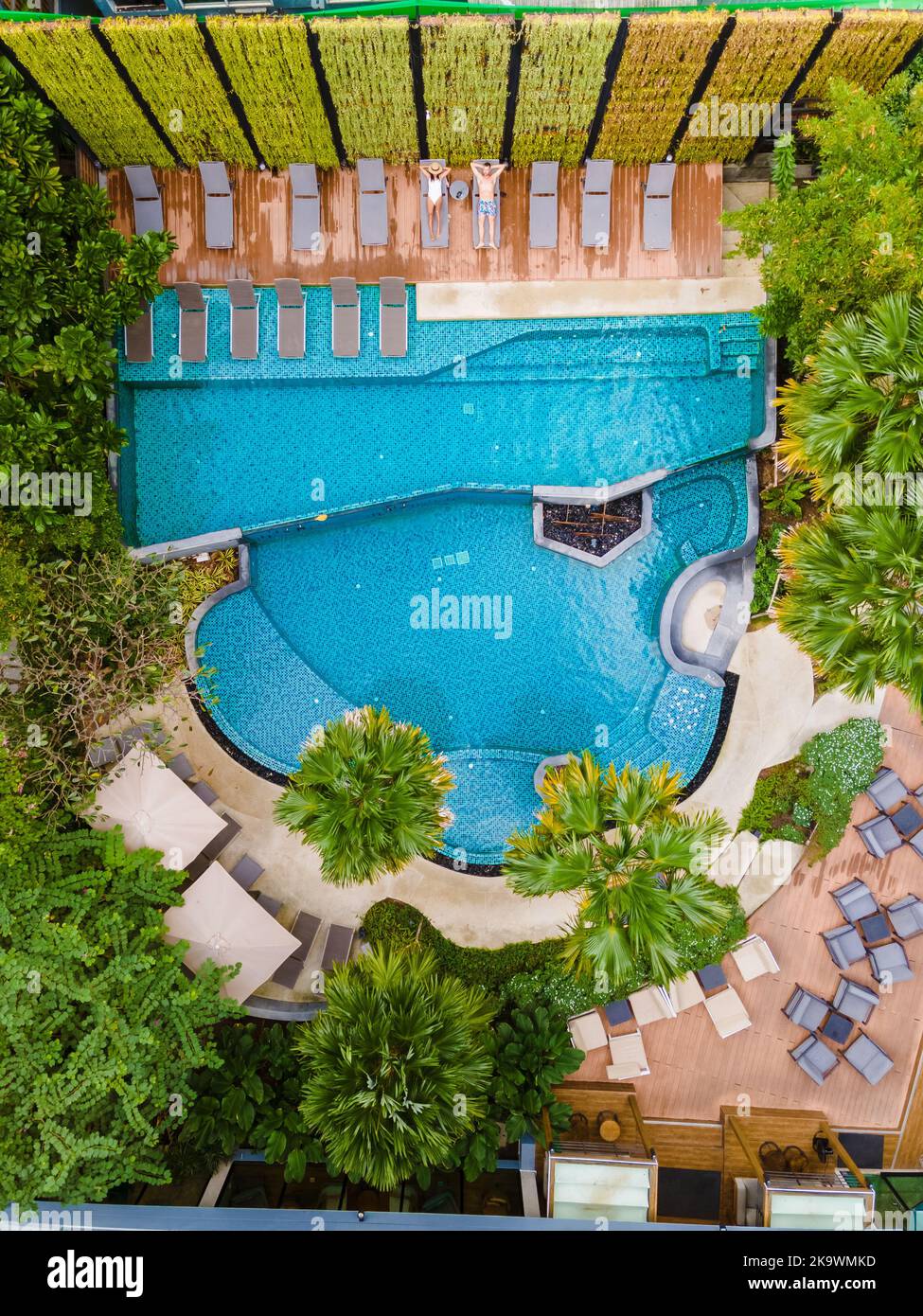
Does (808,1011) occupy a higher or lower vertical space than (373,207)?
lower

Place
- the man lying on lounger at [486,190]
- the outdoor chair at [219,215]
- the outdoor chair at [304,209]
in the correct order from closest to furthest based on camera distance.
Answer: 1. the man lying on lounger at [486,190]
2. the outdoor chair at [304,209]
3. the outdoor chair at [219,215]

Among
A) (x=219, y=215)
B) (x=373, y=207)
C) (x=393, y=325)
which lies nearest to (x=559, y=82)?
(x=373, y=207)

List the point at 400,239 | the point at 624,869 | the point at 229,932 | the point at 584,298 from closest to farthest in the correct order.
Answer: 1. the point at 624,869
2. the point at 229,932
3. the point at 584,298
4. the point at 400,239

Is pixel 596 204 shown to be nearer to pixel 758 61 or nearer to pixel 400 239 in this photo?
pixel 758 61

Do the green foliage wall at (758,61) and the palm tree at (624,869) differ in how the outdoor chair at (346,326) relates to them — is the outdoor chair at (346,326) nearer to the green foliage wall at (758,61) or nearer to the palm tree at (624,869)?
the green foliage wall at (758,61)

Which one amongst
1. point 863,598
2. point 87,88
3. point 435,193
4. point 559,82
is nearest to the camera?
point 863,598

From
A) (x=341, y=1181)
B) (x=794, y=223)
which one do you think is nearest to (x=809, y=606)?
(x=794, y=223)

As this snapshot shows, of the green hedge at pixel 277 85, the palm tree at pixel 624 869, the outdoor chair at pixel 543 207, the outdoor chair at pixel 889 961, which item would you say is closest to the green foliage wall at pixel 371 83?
the green hedge at pixel 277 85

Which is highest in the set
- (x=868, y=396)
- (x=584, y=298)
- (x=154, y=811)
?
(x=584, y=298)
